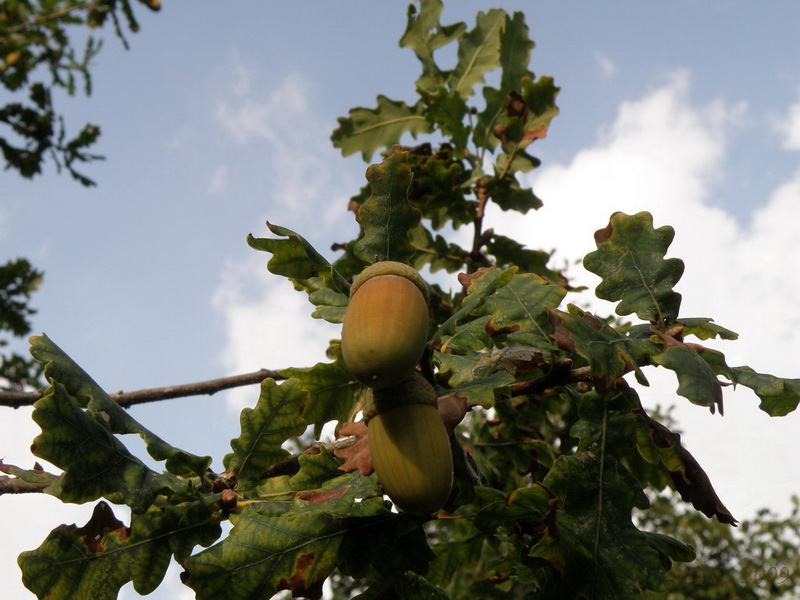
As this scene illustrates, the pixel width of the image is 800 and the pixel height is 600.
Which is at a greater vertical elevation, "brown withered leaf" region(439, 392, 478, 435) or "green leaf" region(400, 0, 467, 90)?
"green leaf" region(400, 0, 467, 90)

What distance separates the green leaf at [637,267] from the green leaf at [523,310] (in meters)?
0.13

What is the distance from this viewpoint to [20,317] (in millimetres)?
6398

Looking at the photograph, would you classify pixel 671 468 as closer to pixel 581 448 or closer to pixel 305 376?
pixel 581 448

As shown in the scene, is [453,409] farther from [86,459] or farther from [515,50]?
[515,50]

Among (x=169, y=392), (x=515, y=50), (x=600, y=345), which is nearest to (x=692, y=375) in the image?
(x=600, y=345)

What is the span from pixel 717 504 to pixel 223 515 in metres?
1.16

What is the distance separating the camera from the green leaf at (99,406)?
1577mm

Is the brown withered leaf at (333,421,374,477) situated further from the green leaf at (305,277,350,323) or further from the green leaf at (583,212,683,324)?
the green leaf at (583,212,683,324)

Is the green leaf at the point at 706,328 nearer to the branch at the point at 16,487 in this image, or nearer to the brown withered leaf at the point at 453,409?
the brown withered leaf at the point at 453,409

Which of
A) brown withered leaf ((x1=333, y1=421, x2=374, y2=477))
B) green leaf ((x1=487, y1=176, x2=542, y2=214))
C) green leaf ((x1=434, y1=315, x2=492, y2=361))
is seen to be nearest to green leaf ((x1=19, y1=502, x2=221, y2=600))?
brown withered leaf ((x1=333, y1=421, x2=374, y2=477))

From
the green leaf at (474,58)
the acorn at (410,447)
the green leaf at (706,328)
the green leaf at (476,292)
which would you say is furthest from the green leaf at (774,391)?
the green leaf at (474,58)

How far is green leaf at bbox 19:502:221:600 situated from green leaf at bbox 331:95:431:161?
105 inches

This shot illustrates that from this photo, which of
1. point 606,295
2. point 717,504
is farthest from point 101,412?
point 717,504

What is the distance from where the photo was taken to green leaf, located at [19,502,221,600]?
1600mm
